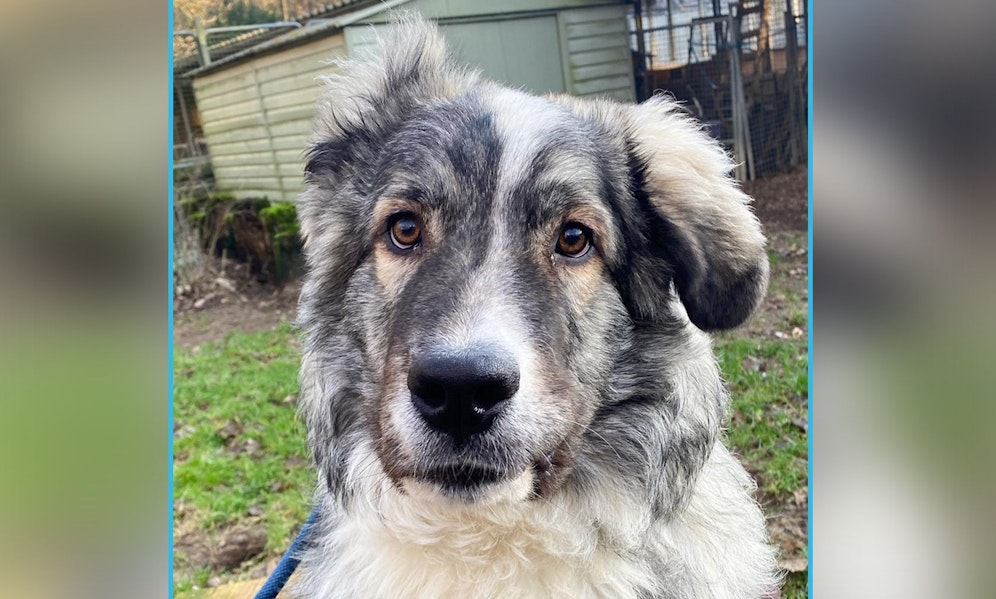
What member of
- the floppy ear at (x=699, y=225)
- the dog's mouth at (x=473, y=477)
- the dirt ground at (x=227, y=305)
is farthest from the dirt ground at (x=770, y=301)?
the dog's mouth at (x=473, y=477)

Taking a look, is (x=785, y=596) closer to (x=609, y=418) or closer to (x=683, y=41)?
(x=609, y=418)

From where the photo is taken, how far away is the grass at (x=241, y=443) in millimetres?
2500

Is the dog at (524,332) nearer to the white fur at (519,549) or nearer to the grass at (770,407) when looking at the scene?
the white fur at (519,549)

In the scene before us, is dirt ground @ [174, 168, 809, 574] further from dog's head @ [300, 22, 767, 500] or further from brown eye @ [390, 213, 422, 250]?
brown eye @ [390, 213, 422, 250]

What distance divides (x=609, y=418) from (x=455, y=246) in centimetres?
60

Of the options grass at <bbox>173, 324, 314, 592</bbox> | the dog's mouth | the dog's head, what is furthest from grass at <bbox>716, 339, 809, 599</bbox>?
grass at <bbox>173, 324, 314, 592</bbox>

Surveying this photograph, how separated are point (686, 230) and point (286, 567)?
1.54m

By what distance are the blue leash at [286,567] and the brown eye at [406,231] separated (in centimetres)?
87

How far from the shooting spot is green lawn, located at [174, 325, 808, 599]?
7.38 ft

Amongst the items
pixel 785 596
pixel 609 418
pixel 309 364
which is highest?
pixel 309 364

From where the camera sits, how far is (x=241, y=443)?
104 inches
